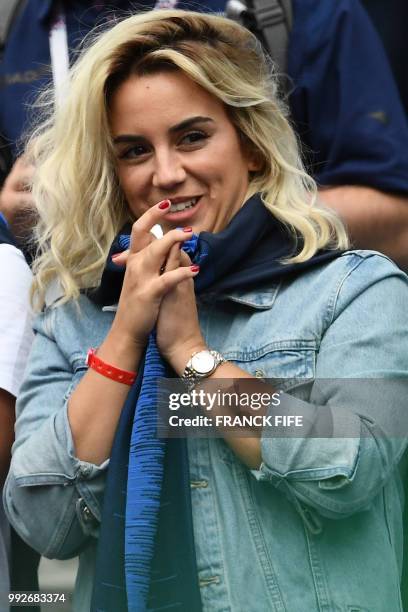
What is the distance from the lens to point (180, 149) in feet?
8.13

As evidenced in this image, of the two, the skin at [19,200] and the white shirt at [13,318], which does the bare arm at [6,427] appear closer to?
the white shirt at [13,318]

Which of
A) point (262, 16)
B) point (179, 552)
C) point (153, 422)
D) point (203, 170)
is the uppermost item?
point (262, 16)

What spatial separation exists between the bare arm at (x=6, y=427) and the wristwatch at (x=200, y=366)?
54 cm

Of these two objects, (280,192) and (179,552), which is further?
(280,192)

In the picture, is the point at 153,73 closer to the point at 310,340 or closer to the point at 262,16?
the point at 262,16

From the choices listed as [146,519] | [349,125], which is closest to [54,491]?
[146,519]

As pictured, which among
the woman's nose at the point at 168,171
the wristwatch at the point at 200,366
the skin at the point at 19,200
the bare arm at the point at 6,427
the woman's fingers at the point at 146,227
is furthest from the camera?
the skin at the point at 19,200

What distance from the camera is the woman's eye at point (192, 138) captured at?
2.48 meters

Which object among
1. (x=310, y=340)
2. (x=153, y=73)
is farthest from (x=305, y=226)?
(x=153, y=73)

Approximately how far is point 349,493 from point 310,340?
0.32 m

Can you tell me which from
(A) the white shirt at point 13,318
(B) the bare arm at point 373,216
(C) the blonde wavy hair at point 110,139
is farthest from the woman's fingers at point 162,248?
(B) the bare arm at point 373,216

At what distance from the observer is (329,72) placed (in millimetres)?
2893

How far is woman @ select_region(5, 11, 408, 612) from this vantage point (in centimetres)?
211

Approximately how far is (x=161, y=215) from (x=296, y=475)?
605mm
